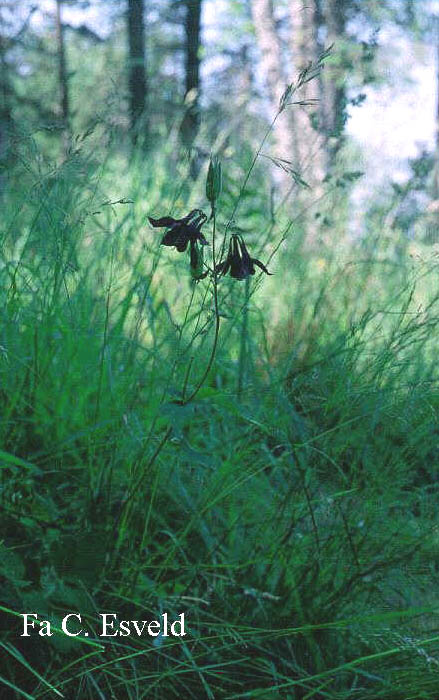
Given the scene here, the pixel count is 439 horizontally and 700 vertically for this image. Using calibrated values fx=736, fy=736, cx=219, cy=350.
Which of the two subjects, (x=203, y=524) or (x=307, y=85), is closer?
(x=203, y=524)

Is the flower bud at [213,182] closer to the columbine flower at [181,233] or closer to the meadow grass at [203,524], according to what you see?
the columbine flower at [181,233]

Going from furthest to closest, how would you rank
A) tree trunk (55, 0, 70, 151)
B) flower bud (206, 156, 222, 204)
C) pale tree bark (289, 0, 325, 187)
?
pale tree bark (289, 0, 325, 187) → tree trunk (55, 0, 70, 151) → flower bud (206, 156, 222, 204)

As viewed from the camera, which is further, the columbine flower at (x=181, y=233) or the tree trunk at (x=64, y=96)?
the tree trunk at (x=64, y=96)

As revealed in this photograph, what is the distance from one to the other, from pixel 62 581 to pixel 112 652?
0.46 ft

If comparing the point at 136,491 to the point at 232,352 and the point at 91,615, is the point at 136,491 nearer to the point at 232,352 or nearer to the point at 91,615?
the point at 91,615

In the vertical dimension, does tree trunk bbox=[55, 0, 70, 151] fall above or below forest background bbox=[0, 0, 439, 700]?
above

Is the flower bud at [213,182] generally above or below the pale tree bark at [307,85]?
below

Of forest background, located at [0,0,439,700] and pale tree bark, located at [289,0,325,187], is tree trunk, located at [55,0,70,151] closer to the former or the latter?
forest background, located at [0,0,439,700]

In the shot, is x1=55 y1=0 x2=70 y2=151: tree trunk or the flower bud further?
x1=55 y1=0 x2=70 y2=151: tree trunk

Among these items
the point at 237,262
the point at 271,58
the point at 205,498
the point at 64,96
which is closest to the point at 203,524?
the point at 205,498

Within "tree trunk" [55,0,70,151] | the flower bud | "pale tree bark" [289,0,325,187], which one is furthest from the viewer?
"pale tree bark" [289,0,325,187]

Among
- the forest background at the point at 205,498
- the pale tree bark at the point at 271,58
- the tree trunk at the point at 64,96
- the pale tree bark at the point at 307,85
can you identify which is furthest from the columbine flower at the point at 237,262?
the pale tree bark at the point at 271,58

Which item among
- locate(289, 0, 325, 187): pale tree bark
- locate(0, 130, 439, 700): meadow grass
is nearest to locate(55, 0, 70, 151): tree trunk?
locate(0, 130, 439, 700): meadow grass

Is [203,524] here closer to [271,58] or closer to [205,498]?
[205,498]
